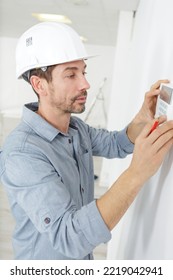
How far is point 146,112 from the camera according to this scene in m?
1.09

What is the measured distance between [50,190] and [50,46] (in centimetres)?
52

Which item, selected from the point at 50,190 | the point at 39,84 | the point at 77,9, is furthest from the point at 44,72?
the point at 77,9

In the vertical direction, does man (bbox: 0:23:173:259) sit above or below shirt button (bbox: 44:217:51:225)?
above

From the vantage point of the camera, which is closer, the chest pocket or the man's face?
the man's face

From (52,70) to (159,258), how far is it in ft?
2.35

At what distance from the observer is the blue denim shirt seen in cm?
80

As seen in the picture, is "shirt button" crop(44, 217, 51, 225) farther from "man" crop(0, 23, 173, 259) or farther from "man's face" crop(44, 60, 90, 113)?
"man's face" crop(44, 60, 90, 113)

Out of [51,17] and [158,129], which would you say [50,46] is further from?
[51,17]

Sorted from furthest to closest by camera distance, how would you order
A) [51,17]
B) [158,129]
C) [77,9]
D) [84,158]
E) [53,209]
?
1. [51,17]
2. [77,9]
3. [84,158]
4. [53,209]
5. [158,129]

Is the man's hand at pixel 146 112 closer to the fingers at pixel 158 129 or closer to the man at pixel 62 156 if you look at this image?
the man at pixel 62 156

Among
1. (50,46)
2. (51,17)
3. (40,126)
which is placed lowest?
(40,126)

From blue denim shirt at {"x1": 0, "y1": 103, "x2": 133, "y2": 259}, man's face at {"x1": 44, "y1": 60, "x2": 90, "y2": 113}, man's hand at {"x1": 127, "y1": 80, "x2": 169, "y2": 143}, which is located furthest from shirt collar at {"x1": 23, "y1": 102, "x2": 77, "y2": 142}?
man's hand at {"x1": 127, "y1": 80, "x2": 169, "y2": 143}

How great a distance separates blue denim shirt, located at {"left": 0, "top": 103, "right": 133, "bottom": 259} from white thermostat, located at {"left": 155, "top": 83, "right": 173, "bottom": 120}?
1.00 ft
